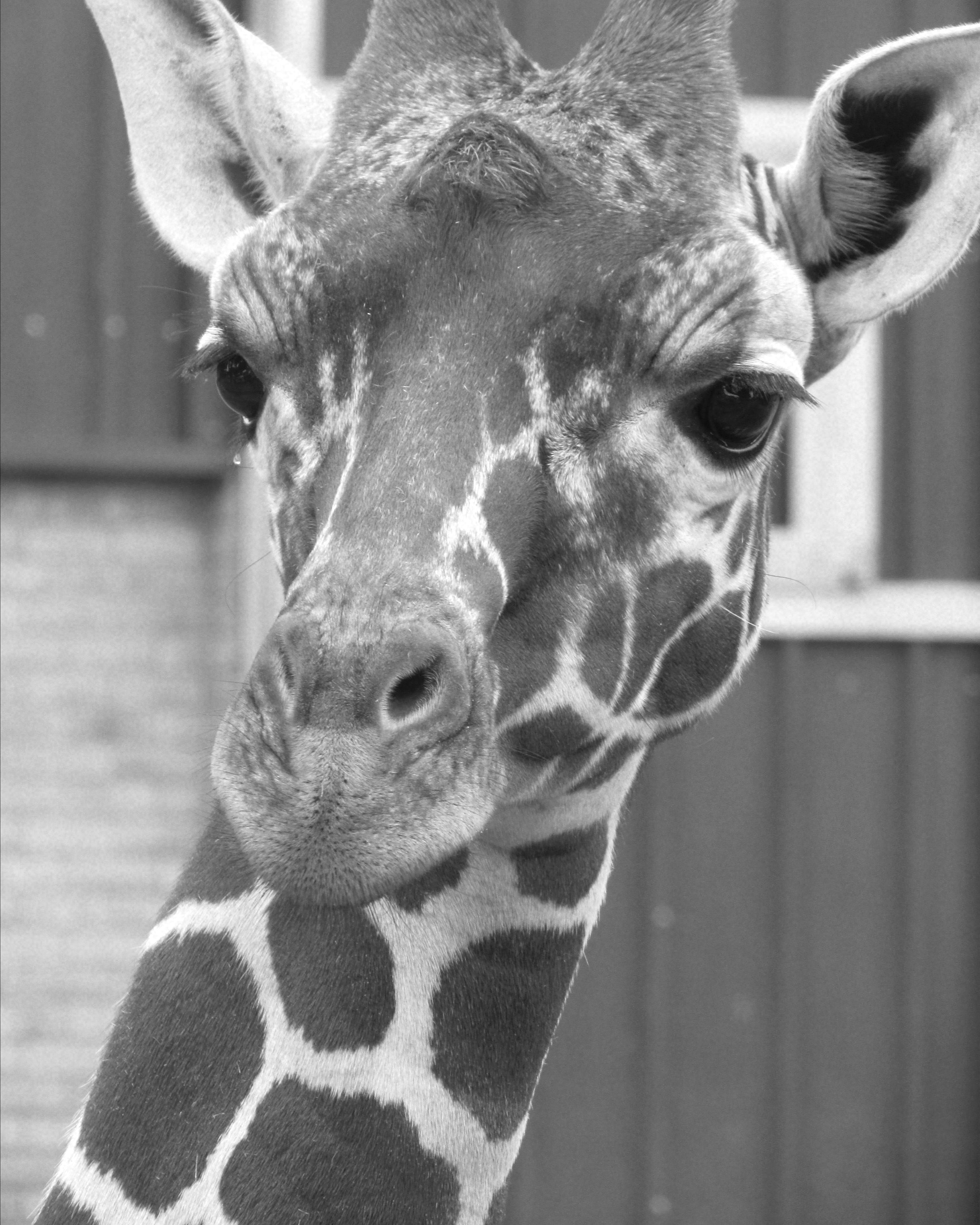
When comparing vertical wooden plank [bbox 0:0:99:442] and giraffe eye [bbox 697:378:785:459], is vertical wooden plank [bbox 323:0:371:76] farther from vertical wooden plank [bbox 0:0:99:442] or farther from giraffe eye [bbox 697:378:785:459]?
giraffe eye [bbox 697:378:785:459]

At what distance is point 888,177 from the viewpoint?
2.91 metres

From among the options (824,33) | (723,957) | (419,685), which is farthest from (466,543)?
(824,33)

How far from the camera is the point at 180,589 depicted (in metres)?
7.25

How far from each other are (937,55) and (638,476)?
0.98m

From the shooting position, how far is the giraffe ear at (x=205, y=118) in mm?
3088

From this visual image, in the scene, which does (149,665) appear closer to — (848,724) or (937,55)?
(848,724)

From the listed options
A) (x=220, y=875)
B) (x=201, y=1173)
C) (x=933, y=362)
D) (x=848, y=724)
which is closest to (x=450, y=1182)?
(x=201, y=1173)

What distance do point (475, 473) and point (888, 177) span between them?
118 centimetres

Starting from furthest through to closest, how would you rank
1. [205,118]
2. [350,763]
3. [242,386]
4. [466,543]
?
[205,118] < [242,386] < [466,543] < [350,763]

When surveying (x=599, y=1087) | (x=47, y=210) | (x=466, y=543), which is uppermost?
(x=47, y=210)

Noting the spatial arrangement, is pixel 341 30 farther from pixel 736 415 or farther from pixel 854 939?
pixel 736 415

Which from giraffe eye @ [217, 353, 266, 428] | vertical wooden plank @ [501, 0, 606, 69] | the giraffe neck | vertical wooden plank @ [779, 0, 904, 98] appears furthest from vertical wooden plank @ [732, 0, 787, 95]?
the giraffe neck

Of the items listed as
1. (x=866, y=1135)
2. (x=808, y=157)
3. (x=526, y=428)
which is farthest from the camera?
(x=866, y=1135)

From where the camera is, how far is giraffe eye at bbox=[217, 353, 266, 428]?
8.73 ft
